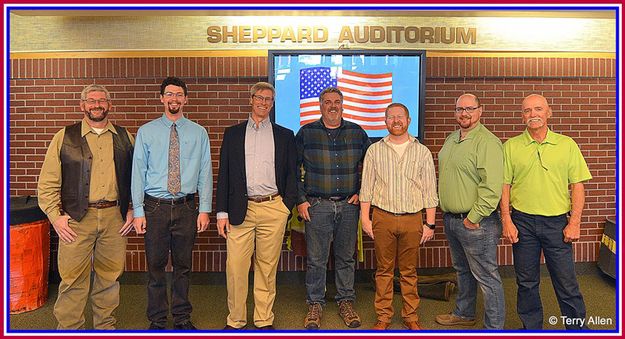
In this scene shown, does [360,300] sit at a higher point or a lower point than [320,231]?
lower

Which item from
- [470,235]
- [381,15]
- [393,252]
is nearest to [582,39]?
[381,15]

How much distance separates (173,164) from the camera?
355cm

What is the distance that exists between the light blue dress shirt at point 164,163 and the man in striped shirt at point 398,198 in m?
1.19

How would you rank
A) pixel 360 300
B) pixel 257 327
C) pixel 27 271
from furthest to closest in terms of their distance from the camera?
1. pixel 360 300
2. pixel 27 271
3. pixel 257 327

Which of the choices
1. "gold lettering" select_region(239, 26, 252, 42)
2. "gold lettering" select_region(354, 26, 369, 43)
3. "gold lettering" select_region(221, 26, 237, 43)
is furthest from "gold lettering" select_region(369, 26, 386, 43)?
"gold lettering" select_region(221, 26, 237, 43)

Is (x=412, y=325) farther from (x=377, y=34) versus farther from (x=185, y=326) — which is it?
(x=377, y=34)

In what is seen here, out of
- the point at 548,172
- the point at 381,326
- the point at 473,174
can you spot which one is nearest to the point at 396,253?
the point at 381,326

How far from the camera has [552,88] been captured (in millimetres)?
5027

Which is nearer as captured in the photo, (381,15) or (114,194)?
(114,194)

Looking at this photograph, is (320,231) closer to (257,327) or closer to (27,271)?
(257,327)

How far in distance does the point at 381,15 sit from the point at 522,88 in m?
1.60

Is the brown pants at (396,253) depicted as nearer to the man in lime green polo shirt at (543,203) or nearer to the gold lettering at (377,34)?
the man in lime green polo shirt at (543,203)

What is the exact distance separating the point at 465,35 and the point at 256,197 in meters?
2.78

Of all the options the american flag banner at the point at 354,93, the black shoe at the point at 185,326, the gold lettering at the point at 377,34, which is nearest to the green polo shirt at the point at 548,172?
the american flag banner at the point at 354,93
